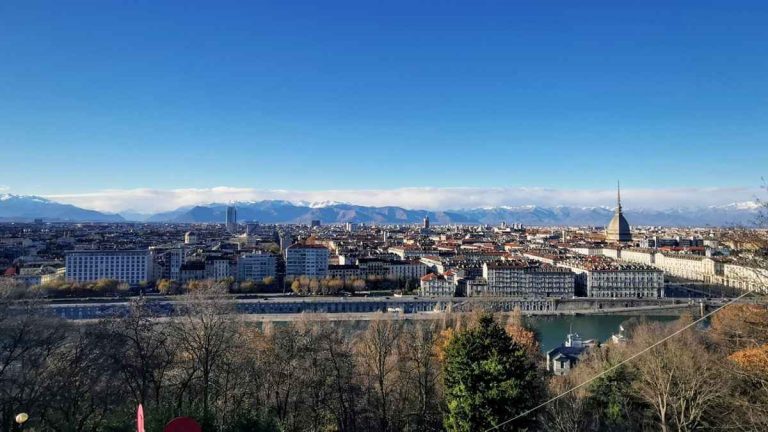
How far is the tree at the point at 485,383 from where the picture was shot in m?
5.27

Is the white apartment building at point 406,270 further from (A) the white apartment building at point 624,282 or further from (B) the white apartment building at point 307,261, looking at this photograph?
(A) the white apartment building at point 624,282

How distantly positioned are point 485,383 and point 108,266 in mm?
25418

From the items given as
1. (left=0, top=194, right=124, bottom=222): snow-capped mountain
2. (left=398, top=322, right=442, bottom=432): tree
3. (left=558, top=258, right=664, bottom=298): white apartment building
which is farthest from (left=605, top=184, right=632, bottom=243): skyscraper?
(left=0, top=194, right=124, bottom=222): snow-capped mountain

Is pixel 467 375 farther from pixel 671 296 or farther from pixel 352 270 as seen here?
pixel 671 296

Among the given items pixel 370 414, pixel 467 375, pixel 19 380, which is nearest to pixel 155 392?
pixel 19 380

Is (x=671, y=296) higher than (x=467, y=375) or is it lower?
lower

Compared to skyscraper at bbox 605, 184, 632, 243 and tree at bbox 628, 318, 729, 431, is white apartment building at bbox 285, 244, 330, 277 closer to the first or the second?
tree at bbox 628, 318, 729, 431

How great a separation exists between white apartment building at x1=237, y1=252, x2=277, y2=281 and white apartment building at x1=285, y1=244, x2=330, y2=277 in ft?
3.20

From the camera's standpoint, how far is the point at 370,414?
734 centimetres

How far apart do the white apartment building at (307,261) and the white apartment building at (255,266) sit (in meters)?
0.98

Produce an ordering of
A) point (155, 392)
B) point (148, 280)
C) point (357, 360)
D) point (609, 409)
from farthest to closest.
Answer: point (148, 280) < point (357, 360) < point (609, 409) < point (155, 392)

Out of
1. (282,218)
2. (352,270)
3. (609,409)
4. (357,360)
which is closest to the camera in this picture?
(609,409)

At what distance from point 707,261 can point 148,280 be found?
100 ft

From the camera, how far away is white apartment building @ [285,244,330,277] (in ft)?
93.8
